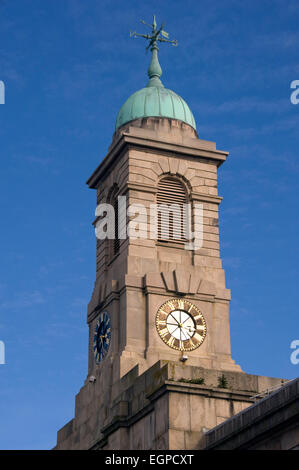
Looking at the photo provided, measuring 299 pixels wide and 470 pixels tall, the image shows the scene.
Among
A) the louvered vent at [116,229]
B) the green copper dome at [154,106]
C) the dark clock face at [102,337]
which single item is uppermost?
the green copper dome at [154,106]

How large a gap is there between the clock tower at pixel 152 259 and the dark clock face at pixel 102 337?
0.09 meters

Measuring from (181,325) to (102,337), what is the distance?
5547 mm

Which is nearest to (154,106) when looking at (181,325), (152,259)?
(152,259)

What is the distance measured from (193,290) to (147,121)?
13746 millimetres

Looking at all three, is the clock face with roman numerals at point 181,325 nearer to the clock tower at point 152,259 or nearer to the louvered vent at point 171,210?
the clock tower at point 152,259

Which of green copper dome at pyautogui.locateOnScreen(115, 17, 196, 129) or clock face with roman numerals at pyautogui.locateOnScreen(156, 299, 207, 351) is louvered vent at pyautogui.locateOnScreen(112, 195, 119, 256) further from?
clock face with roman numerals at pyautogui.locateOnScreen(156, 299, 207, 351)

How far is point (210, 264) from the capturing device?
6775 centimetres

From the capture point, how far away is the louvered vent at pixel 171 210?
67.9m

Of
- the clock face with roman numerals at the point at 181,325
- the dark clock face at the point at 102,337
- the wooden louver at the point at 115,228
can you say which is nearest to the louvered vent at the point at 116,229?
the wooden louver at the point at 115,228

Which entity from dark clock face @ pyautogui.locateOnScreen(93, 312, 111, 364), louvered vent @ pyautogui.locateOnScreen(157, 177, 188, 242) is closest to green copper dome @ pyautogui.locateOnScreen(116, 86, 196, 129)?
louvered vent @ pyautogui.locateOnScreen(157, 177, 188, 242)

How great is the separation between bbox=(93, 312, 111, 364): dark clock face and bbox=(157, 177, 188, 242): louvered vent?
6680mm

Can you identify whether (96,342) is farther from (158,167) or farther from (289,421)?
(289,421)

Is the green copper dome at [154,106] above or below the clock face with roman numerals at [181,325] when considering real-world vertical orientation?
above
